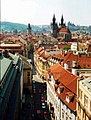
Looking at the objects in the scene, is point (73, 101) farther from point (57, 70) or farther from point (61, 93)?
point (57, 70)

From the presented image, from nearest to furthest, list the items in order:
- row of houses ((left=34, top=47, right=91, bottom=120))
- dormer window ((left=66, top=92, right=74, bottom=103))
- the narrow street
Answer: row of houses ((left=34, top=47, right=91, bottom=120)) → dormer window ((left=66, top=92, right=74, bottom=103)) → the narrow street

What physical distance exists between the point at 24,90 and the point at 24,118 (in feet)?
75.8

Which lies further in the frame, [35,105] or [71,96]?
[35,105]

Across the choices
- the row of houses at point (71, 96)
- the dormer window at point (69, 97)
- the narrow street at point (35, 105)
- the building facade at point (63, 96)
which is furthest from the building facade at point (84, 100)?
the narrow street at point (35, 105)

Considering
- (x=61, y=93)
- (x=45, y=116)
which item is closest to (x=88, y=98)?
(x=61, y=93)

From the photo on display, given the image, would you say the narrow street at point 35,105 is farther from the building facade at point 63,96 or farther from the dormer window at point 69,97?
the dormer window at point 69,97

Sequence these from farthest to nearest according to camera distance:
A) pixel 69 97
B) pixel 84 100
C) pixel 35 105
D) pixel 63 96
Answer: pixel 35 105
pixel 63 96
pixel 69 97
pixel 84 100

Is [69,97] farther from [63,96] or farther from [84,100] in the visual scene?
[84,100]

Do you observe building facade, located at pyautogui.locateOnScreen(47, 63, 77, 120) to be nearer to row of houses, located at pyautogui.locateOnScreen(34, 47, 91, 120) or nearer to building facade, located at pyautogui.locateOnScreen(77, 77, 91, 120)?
row of houses, located at pyautogui.locateOnScreen(34, 47, 91, 120)

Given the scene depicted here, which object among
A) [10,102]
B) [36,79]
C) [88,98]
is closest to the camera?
[88,98]

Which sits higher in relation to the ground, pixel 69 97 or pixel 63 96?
pixel 69 97

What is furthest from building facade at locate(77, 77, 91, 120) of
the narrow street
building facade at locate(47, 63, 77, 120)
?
the narrow street

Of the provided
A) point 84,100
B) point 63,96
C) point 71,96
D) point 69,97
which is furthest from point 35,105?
point 84,100

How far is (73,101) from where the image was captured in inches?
1906
